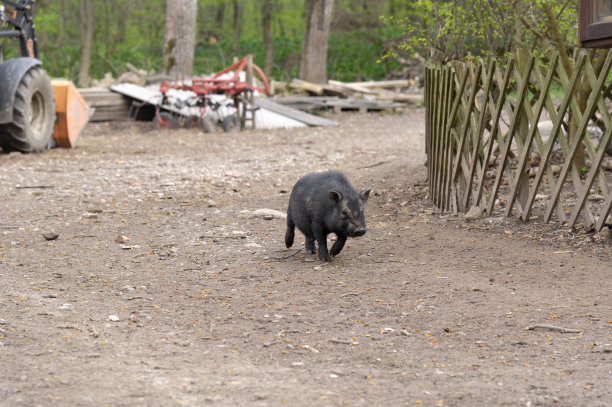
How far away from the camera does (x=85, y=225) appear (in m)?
8.11

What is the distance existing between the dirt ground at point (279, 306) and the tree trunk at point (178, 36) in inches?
442

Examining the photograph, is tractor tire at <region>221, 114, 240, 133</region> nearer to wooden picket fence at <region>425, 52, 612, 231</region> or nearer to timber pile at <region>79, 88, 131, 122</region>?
timber pile at <region>79, 88, 131, 122</region>

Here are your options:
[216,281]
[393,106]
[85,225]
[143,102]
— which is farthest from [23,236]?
[393,106]

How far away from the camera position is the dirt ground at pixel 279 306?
3793 mm

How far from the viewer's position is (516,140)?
24.8ft

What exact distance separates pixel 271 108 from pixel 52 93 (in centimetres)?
654

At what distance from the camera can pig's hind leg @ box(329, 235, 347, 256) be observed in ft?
21.1

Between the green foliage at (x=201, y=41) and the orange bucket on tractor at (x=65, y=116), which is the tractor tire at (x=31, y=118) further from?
the green foliage at (x=201, y=41)

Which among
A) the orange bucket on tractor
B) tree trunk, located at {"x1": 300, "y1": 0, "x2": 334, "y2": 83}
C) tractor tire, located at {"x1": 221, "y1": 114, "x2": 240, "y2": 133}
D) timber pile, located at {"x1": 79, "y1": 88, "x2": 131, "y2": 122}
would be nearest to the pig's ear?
the orange bucket on tractor

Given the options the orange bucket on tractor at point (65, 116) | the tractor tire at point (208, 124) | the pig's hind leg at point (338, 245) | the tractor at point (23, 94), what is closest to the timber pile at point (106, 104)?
the tractor tire at point (208, 124)

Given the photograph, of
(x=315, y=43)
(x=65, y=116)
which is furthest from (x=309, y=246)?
(x=315, y=43)

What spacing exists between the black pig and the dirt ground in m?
0.23

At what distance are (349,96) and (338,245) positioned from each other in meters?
17.0

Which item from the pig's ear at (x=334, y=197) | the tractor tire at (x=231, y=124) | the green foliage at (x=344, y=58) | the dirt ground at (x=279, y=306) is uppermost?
the green foliage at (x=344, y=58)
